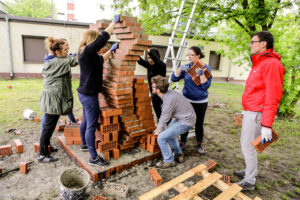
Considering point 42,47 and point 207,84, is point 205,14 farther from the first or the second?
point 42,47

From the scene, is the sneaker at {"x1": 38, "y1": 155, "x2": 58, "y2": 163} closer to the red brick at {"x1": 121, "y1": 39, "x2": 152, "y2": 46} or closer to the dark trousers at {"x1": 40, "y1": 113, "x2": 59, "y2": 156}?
the dark trousers at {"x1": 40, "y1": 113, "x2": 59, "y2": 156}

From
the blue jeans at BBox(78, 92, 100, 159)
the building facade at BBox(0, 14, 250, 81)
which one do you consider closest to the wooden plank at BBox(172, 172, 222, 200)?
the blue jeans at BBox(78, 92, 100, 159)

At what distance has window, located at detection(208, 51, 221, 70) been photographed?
16.8m

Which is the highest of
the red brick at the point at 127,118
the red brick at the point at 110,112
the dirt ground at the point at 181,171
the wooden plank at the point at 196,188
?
the red brick at the point at 110,112

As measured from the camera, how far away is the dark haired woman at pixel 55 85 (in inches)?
121

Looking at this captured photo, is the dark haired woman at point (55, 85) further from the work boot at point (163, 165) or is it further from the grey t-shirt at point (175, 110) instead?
the work boot at point (163, 165)

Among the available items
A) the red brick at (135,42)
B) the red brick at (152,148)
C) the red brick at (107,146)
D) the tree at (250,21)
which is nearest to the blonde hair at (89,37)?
the red brick at (135,42)

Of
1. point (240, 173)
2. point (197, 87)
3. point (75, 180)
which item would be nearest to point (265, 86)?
point (197, 87)

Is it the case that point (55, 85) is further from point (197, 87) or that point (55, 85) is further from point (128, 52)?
point (197, 87)

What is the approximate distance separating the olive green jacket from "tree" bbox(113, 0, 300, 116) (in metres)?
4.74

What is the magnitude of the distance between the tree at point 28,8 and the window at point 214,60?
104ft

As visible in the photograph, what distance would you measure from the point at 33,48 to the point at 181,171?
11.9 meters

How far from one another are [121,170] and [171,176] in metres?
0.83

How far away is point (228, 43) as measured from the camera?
7.34 m
